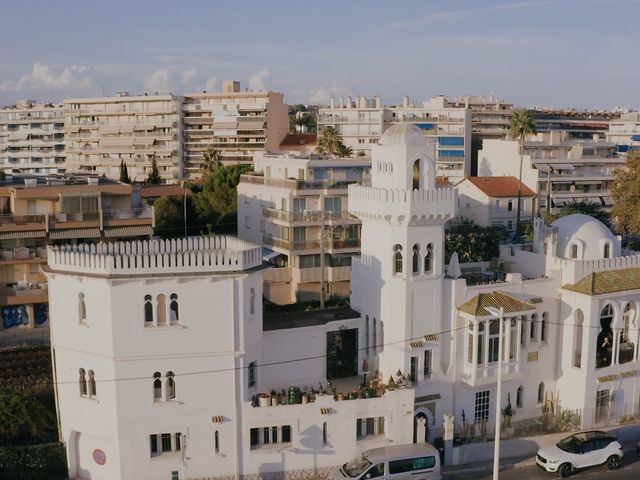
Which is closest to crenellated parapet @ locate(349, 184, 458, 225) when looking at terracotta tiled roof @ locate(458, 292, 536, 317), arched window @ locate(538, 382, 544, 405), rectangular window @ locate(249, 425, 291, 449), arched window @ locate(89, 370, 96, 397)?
terracotta tiled roof @ locate(458, 292, 536, 317)

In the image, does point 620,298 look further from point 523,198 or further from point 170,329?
point 523,198

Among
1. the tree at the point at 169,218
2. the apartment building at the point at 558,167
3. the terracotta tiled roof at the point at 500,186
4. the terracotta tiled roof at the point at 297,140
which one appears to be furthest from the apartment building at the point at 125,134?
the terracotta tiled roof at the point at 500,186

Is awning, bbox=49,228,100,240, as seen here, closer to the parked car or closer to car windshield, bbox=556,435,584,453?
the parked car

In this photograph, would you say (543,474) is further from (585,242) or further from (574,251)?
(585,242)

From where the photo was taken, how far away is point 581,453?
31359mm

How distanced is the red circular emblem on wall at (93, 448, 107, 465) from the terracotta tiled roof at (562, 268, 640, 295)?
71.9 ft

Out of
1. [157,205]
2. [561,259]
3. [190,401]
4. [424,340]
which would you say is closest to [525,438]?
[424,340]

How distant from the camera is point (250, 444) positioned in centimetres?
2998

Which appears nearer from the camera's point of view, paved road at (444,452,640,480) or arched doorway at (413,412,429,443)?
paved road at (444,452,640,480)

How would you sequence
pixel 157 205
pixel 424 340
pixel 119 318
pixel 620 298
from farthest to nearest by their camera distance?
1. pixel 157 205
2. pixel 620 298
3. pixel 424 340
4. pixel 119 318

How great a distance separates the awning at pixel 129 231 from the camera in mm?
54438

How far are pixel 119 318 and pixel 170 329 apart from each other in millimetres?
1926

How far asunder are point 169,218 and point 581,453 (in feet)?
163

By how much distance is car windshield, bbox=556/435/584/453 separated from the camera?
31.5 metres
